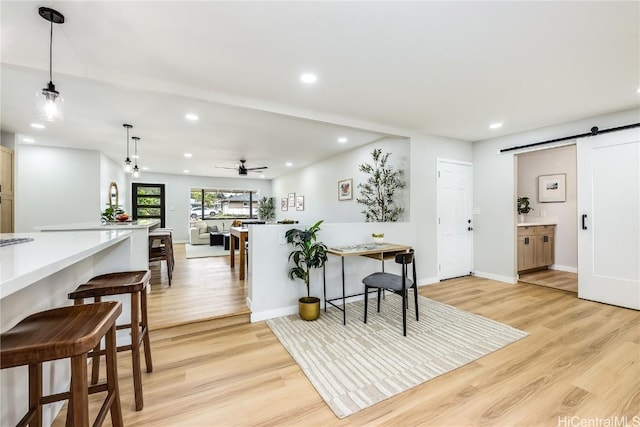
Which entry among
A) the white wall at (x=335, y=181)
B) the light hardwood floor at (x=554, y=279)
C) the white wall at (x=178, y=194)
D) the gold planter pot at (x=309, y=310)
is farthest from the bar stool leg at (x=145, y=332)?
the white wall at (x=178, y=194)

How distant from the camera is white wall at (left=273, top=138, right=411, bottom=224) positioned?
4.45 metres

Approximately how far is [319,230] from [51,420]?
2.61 metres

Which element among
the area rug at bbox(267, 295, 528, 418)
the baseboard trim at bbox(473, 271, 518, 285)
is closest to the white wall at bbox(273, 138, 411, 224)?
the area rug at bbox(267, 295, 528, 418)

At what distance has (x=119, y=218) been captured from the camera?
4.17m

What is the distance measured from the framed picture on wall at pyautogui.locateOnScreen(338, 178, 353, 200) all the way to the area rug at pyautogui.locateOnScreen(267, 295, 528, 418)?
2.78 metres

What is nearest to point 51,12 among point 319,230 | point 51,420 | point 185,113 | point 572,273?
point 185,113

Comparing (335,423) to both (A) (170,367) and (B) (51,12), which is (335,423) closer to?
(A) (170,367)

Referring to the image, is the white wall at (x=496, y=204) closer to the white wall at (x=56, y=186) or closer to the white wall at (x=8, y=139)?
the white wall at (x=56, y=186)

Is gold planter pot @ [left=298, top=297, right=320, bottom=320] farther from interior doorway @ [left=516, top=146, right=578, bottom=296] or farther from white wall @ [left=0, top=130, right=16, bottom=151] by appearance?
white wall @ [left=0, top=130, right=16, bottom=151]

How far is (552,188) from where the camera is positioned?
5.50 m

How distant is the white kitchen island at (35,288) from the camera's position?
2.91 ft

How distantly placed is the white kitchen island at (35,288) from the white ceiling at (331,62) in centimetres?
145

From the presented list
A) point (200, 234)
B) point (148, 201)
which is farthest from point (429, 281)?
point (148, 201)

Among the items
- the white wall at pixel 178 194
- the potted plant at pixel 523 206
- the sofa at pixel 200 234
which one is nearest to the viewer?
the potted plant at pixel 523 206
